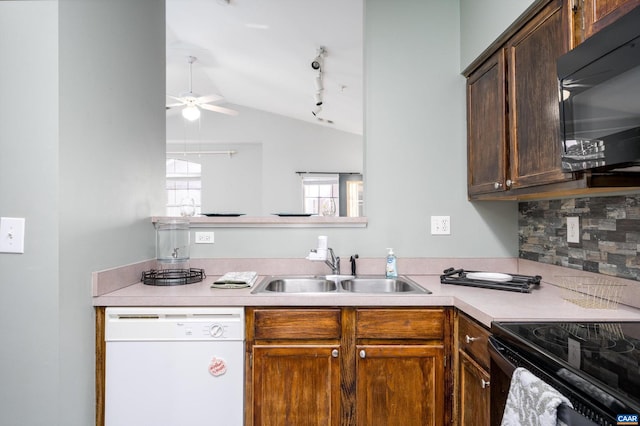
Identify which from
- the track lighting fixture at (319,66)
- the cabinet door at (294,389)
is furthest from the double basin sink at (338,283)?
the track lighting fixture at (319,66)

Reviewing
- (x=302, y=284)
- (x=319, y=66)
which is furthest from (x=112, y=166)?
(x=319, y=66)

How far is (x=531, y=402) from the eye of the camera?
872mm

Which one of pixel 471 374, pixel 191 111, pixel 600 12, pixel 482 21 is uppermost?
pixel 191 111

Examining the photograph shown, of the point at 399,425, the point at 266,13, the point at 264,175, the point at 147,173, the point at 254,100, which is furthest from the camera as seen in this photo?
the point at 264,175

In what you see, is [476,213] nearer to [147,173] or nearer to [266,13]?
[147,173]

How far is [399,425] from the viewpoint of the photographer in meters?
1.56

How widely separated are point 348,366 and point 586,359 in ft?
3.00

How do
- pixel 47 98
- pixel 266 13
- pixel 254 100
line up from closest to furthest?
pixel 47 98
pixel 266 13
pixel 254 100

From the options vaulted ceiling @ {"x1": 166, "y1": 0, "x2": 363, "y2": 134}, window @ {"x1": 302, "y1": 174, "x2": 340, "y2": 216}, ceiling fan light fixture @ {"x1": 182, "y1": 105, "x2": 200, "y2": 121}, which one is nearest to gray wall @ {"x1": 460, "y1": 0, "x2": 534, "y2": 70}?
vaulted ceiling @ {"x1": 166, "y1": 0, "x2": 363, "y2": 134}

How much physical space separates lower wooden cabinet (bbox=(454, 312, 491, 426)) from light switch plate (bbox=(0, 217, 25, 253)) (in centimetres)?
174

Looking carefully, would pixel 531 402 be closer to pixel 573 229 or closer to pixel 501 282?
pixel 501 282

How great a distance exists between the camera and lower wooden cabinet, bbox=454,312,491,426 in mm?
1311

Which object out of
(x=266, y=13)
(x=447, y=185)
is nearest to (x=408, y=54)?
(x=447, y=185)

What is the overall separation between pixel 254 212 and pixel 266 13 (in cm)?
412
